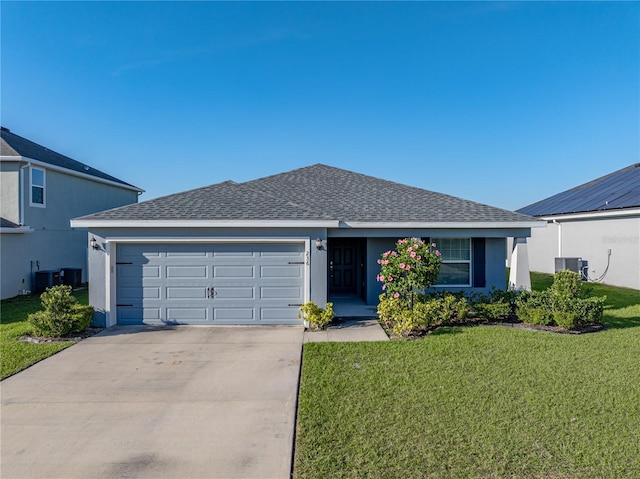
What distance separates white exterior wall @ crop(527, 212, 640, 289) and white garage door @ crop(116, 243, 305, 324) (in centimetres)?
1456

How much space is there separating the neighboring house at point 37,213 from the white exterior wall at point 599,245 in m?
23.5

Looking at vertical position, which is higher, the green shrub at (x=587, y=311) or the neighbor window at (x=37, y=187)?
the neighbor window at (x=37, y=187)

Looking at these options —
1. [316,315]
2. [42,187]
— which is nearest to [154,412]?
[316,315]

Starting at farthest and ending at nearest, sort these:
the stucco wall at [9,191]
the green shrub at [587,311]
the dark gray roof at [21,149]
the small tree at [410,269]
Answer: the dark gray roof at [21,149] < the stucco wall at [9,191] < the small tree at [410,269] < the green shrub at [587,311]

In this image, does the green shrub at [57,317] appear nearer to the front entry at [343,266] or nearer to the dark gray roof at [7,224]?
the dark gray roof at [7,224]

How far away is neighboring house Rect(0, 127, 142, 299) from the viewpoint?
13039mm

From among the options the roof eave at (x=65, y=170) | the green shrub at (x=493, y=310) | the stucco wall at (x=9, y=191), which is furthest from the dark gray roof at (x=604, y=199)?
the stucco wall at (x=9, y=191)

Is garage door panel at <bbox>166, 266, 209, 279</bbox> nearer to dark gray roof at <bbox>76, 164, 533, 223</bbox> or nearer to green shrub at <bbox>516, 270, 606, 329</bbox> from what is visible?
dark gray roof at <bbox>76, 164, 533, 223</bbox>

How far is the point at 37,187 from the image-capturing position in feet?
46.7

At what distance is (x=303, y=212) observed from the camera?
937cm


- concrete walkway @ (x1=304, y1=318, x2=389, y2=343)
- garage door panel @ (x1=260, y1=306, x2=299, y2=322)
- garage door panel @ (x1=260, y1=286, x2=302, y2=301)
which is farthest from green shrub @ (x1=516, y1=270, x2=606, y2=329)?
garage door panel @ (x1=260, y1=306, x2=299, y2=322)

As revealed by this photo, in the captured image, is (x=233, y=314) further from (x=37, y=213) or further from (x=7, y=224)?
(x=37, y=213)

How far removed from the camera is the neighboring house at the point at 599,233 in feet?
48.4

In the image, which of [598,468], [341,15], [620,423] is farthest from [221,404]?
[341,15]
